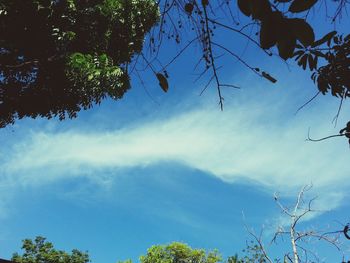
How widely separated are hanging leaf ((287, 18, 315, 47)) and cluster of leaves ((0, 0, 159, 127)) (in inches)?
292

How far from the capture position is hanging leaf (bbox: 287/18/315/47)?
748mm

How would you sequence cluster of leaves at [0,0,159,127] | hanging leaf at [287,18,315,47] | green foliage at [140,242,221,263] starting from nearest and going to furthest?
1. hanging leaf at [287,18,315,47]
2. cluster of leaves at [0,0,159,127]
3. green foliage at [140,242,221,263]

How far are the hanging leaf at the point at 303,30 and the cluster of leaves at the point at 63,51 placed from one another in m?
7.41

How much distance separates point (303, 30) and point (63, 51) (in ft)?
27.4

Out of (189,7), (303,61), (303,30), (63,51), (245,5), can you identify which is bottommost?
(303,30)

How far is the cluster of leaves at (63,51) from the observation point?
805 centimetres

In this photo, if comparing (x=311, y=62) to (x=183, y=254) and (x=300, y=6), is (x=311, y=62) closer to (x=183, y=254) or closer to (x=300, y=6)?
(x=300, y=6)

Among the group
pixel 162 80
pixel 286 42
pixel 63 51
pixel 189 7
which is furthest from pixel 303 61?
pixel 63 51

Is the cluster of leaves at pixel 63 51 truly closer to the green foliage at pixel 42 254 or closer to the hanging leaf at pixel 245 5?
the hanging leaf at pixel 245 5

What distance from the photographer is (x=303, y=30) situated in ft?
2.48

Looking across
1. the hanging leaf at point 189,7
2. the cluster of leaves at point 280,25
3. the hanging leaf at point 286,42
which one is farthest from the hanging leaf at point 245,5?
the hanging leaf at point 189,7

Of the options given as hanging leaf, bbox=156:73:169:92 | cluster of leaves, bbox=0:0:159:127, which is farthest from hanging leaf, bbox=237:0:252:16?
cluster of leaves, bbox=0:0:159:127

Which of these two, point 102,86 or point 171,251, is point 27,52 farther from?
point 171,251

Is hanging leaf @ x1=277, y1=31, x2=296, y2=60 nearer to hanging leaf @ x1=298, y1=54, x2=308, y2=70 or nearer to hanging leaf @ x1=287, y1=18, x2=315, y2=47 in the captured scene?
hanging leaf @ x1=287, y1=18, x2=315, y2=47
